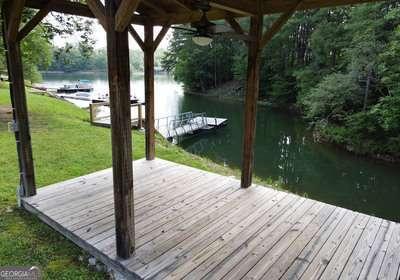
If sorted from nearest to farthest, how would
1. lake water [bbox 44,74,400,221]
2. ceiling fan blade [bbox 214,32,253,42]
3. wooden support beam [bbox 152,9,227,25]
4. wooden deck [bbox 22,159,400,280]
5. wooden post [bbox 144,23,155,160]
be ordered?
wooden deck [bbox 22,159,400,280], ceiling fan blade [bbox 214,32,253,42], wooden support beam [bbox 152,9,227,25], wooden post [bbox 144,23,155,160], lake water [bbox 44,74,400,221]

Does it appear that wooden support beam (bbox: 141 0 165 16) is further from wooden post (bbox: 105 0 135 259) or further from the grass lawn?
the grass lawn

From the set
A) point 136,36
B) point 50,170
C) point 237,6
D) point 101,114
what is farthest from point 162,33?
point 101,114

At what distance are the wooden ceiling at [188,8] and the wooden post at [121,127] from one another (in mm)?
604

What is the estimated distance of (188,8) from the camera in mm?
3561

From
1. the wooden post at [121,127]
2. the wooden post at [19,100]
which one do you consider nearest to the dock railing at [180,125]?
the wooden post at [19,100]

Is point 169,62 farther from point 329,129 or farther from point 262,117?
point 329,129

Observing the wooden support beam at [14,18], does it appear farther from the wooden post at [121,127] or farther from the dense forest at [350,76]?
the dense forest at [350,76]

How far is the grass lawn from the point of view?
265 cm

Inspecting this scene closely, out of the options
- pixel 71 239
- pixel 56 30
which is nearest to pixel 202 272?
pixel 71 239

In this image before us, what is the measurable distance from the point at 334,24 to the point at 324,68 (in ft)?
7.53

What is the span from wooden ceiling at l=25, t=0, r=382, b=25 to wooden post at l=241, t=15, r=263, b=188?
0.18 m

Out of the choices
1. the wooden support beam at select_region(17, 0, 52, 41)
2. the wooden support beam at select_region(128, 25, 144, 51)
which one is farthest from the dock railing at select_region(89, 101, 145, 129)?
the wooden support beam at select_region(17, 0, 52, 41)

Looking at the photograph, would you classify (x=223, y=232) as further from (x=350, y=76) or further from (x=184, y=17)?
(x=350, y=76)

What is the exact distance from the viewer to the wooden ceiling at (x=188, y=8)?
10.6 feet
